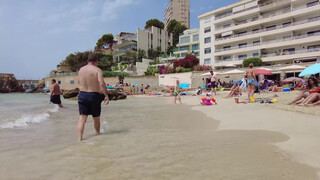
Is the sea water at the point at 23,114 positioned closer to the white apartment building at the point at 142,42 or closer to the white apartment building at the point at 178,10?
the white apartment building at the point at 142,42

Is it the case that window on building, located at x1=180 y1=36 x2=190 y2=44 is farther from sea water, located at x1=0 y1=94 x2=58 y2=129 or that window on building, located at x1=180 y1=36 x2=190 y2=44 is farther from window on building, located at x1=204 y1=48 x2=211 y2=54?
sea water, located at x1=0 y1=94 x2=58 y2=129

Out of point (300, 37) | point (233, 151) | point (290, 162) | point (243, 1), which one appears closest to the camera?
point (290, 162)

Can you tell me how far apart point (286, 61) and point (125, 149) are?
1343 inches

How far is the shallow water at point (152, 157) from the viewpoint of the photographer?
6.97ft

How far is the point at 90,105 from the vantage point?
3.76 meters

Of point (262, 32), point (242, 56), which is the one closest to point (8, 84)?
point (242, 56)

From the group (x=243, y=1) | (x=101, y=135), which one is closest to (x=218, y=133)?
(x=101, y=135)

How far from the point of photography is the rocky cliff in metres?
57.1

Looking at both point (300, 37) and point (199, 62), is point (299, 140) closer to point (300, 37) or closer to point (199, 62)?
point (300, 37)

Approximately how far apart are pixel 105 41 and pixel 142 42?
55.7ft

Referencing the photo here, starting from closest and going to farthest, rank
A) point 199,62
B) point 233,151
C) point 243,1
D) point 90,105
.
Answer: point 233,151 < point 90,105 < point 243,1 < point 199,62

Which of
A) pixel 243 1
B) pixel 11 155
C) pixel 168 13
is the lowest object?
pixel 11 155

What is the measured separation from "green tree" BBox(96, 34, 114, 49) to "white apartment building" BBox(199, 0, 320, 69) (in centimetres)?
3505

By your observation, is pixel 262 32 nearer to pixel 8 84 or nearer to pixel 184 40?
pixel 184 40
